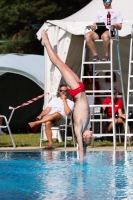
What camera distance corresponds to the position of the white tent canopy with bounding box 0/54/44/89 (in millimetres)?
17375

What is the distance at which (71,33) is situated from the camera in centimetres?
1366

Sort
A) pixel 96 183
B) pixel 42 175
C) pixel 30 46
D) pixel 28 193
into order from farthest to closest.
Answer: pixel 30 46, pixel 42 175, pixel 96 183, pixel 28 193

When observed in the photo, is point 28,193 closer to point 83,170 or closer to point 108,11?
point 83,170

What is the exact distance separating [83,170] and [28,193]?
2176mm

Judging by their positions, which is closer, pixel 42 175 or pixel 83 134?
pixel 42 175

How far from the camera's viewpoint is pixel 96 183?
733 cm

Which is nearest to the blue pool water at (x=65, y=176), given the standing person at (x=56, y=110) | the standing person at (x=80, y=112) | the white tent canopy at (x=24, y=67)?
the standing person at (x=80, y=112)

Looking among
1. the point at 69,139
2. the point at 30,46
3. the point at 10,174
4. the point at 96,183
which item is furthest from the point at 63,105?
the point at 30,46

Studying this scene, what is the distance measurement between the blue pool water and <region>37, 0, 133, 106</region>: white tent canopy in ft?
10.6

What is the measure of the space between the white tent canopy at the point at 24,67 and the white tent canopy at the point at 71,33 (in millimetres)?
2508

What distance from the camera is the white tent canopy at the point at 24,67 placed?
684 inches

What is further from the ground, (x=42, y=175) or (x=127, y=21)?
(x=127, y=21)

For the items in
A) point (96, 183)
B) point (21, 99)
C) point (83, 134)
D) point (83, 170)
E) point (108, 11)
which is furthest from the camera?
point (21, 99)

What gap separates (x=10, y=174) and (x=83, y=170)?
104 cm
